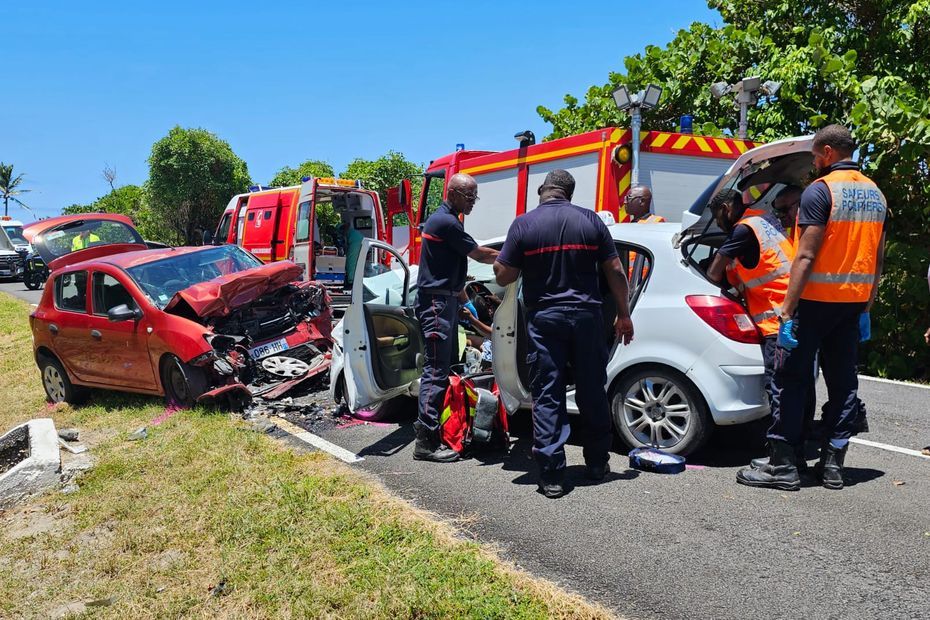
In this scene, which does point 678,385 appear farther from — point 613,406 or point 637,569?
point 637,569

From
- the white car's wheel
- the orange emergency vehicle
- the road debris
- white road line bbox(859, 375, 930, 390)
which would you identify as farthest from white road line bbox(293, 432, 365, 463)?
the orange emergency vehicle

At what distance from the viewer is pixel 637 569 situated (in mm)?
3309

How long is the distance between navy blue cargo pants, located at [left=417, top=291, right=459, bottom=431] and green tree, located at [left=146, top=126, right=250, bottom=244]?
Answer: 32885 mm

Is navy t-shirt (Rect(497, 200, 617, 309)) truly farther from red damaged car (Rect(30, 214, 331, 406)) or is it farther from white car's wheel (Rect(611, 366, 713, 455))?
red damaged car (Rect(30, 214, 331, 406))

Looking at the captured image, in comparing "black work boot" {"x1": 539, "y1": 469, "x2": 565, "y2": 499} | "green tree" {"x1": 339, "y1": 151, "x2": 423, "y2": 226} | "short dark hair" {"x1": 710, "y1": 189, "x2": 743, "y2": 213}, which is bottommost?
"black work boot" {"x1": 539, "y1": 469, "x2": 565, "y2": 499}

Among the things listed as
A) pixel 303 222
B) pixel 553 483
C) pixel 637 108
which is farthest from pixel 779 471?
pixel 303 222

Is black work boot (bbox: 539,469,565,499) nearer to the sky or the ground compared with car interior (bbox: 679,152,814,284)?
nearer to the ground

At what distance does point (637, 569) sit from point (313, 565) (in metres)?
1.46

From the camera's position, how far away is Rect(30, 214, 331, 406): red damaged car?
260 inches

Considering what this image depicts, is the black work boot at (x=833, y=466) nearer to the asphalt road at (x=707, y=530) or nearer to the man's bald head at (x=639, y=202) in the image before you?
the asphalt road at (x=707, y=530)

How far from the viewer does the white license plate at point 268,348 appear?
7078 millimetres

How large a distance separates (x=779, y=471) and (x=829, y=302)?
101cm

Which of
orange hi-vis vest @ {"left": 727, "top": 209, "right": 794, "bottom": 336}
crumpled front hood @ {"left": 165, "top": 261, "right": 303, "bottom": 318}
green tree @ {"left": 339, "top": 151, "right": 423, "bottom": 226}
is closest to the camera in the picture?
orange hi-vis vest @ {"left": 727, "top": 209, "right": 794, "bottom": 336}

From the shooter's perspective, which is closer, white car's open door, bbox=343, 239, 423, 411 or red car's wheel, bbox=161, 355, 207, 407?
white car's open door, bbox=343, 239, 423, 411
